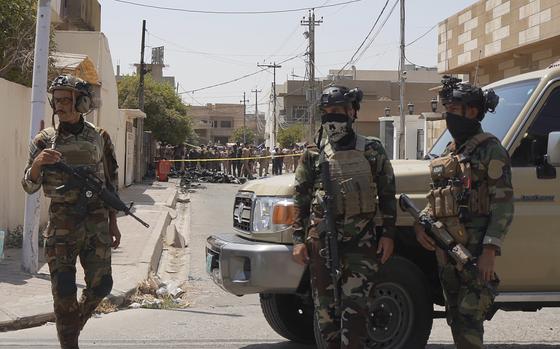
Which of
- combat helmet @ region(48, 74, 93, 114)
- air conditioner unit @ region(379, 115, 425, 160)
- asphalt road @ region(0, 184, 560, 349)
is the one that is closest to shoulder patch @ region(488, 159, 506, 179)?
asphalt road @ region(0, 184, 560, 349)

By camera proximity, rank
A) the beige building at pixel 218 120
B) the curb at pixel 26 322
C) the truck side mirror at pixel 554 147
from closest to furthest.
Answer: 1. the truck side mirror at pixel 554 147
2. the curb at pixel 26 322
3. the beige building at pixel 218 120

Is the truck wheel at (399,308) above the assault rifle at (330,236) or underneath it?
underneath

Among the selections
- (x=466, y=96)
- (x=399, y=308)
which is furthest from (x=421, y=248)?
(x=466, y=96)

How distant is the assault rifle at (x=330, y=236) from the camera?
405 cm

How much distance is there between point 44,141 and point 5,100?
6120 millimetres

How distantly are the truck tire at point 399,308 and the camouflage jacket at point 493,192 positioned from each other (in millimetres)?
735

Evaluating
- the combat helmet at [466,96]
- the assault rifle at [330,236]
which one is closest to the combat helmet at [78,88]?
the assault rifle at [330,236]

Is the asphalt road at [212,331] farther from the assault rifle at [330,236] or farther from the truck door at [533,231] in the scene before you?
the assault rifle at [330,236]

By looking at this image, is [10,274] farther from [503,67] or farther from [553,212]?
[503,67]

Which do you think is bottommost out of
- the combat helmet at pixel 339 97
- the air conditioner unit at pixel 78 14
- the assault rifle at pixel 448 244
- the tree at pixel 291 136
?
the assault rifle at pixel 448 244

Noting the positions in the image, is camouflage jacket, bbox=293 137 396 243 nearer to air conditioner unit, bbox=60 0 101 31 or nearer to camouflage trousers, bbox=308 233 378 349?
camouflage trousers, bbox=308 233 378 349

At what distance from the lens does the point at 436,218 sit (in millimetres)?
4230

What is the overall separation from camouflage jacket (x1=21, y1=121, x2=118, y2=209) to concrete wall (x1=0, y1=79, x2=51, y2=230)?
5493 mm

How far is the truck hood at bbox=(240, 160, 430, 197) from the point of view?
4.89 meters
